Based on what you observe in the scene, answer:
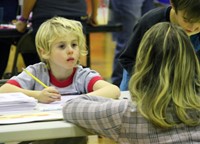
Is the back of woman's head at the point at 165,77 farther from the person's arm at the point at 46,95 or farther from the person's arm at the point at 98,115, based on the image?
the person's arm at the point at 46,95

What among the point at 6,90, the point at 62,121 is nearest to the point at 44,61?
the point at 6,90

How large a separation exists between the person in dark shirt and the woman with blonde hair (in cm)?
57

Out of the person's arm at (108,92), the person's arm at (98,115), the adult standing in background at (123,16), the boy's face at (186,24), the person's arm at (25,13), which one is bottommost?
the adult standing in background at (123,16)

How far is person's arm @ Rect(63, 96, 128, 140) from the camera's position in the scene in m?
1.56

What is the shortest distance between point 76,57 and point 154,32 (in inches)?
27.7

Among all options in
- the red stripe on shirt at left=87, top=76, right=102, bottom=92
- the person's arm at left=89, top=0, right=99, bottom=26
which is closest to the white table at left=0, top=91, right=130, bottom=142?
the red stripe on shirt at left=87, top=76, right=102, bottom=92

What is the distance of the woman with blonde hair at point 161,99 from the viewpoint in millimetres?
1521

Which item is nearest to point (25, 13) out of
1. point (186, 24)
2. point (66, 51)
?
point (66, 51)

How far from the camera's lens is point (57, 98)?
1.96m

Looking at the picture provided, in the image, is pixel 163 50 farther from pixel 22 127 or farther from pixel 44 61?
pixel 44 61

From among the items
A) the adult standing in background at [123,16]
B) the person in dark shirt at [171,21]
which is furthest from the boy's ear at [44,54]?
the adult standing in background at [123,16]

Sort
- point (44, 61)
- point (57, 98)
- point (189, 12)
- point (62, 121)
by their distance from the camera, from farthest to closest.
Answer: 1. point (44, 61)
2. point (189, 12)
3. point (57, 98)
4. point (62, 121)

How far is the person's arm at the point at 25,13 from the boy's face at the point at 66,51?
4.48ft

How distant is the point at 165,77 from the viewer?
5.00 feet
